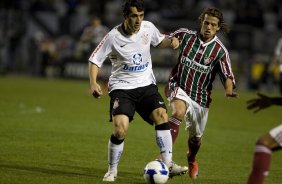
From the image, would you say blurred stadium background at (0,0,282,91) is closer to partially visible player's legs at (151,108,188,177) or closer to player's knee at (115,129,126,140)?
partially visible player's legs at (151,108,188,177)

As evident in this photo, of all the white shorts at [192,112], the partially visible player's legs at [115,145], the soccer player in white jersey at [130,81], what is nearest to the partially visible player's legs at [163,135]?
the soccer player in white jersey at [130,81]

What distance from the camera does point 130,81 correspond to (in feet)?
30.1

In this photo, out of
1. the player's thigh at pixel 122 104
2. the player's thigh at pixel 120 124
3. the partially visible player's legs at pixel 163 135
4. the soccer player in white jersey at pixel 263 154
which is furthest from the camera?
→ the partially visible player's legs at pixel 163 135

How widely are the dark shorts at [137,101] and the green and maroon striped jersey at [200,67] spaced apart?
76 centimetres

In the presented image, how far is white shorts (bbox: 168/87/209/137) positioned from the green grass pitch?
0.63 m

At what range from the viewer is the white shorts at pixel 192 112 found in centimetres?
980

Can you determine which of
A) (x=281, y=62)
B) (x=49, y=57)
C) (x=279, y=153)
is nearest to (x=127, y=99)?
(x=279, y=153)

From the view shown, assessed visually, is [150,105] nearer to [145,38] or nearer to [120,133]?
[120,133]

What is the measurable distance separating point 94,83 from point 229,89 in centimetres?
173

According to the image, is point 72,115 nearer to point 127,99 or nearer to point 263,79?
point 127,99

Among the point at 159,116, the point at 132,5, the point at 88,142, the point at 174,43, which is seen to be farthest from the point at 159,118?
the point at 88,142

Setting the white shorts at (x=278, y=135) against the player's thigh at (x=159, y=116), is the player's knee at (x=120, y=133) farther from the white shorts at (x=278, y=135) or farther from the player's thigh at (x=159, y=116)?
the white shorts at (x=278, y=135)

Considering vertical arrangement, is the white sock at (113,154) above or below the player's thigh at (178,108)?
below

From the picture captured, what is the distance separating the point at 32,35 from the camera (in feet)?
107
